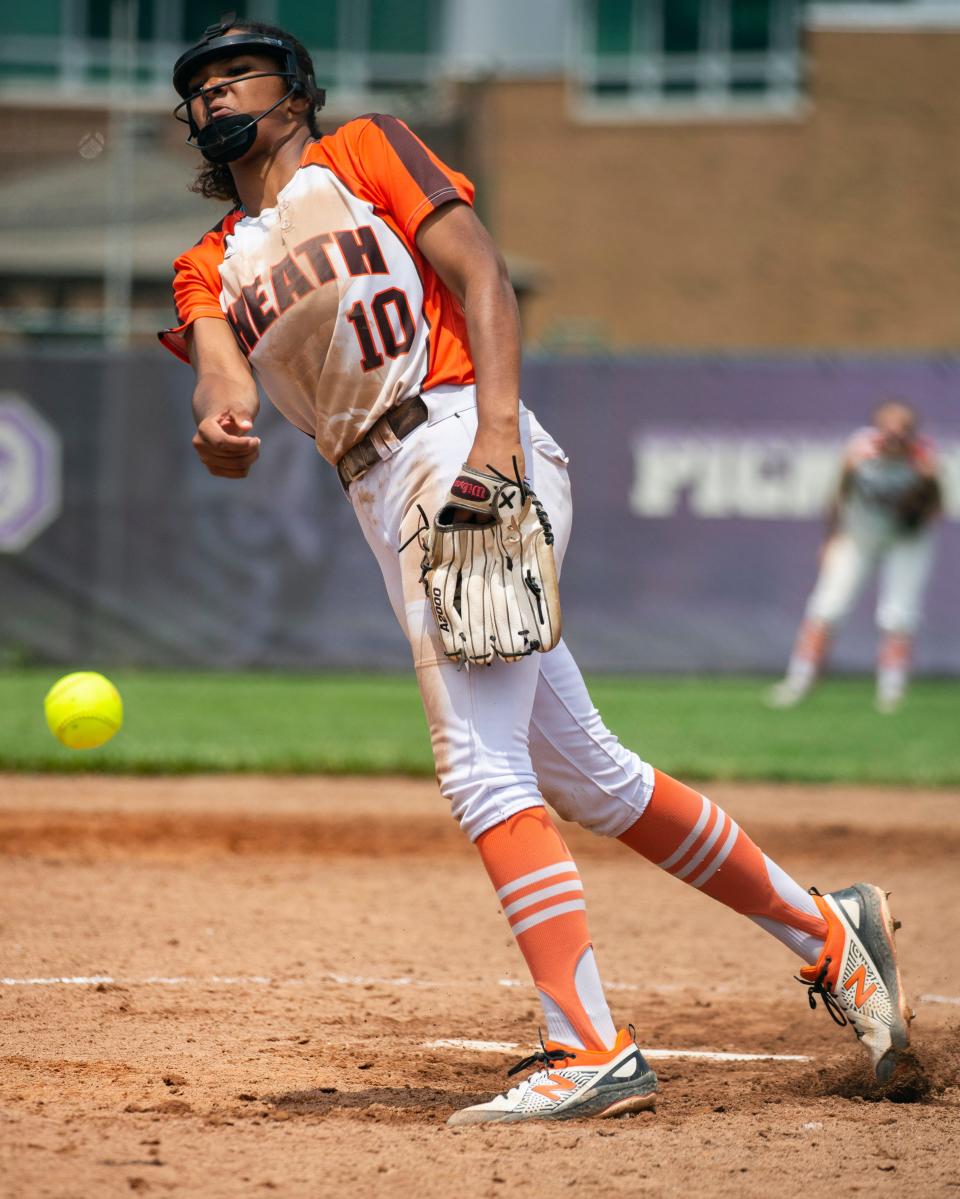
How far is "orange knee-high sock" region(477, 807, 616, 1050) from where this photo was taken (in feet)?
9.57

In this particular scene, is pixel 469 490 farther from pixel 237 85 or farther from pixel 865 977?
pixel 865 977

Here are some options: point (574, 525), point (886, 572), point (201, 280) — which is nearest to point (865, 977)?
point (201, 280)

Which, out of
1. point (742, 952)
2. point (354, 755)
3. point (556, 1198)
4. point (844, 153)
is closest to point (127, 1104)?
point (556, 1198)

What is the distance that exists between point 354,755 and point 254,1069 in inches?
193

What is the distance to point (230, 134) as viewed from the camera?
10.1 feet

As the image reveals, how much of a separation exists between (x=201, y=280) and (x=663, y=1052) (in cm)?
201

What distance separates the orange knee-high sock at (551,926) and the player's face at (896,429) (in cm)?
818

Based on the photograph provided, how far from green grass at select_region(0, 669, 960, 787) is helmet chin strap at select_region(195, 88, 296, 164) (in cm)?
487

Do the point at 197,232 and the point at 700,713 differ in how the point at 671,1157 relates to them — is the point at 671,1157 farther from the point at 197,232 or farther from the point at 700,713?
the point at 197,232

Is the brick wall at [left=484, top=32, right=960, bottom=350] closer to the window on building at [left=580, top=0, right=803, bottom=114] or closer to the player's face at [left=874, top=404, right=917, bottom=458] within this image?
the window on building at [left=580, top=0, right=803, bottom=114]

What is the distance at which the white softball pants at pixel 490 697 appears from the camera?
295cm

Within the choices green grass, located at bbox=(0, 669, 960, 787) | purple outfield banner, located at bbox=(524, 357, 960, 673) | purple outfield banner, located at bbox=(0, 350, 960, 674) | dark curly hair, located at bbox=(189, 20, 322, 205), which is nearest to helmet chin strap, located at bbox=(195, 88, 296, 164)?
dark curly hair, located at bbox=(189, 20, 322, 205)

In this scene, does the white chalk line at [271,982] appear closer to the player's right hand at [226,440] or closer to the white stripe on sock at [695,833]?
the white stripe on sock at [695,833]

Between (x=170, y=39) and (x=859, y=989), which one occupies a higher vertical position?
(x=170, y=39)
